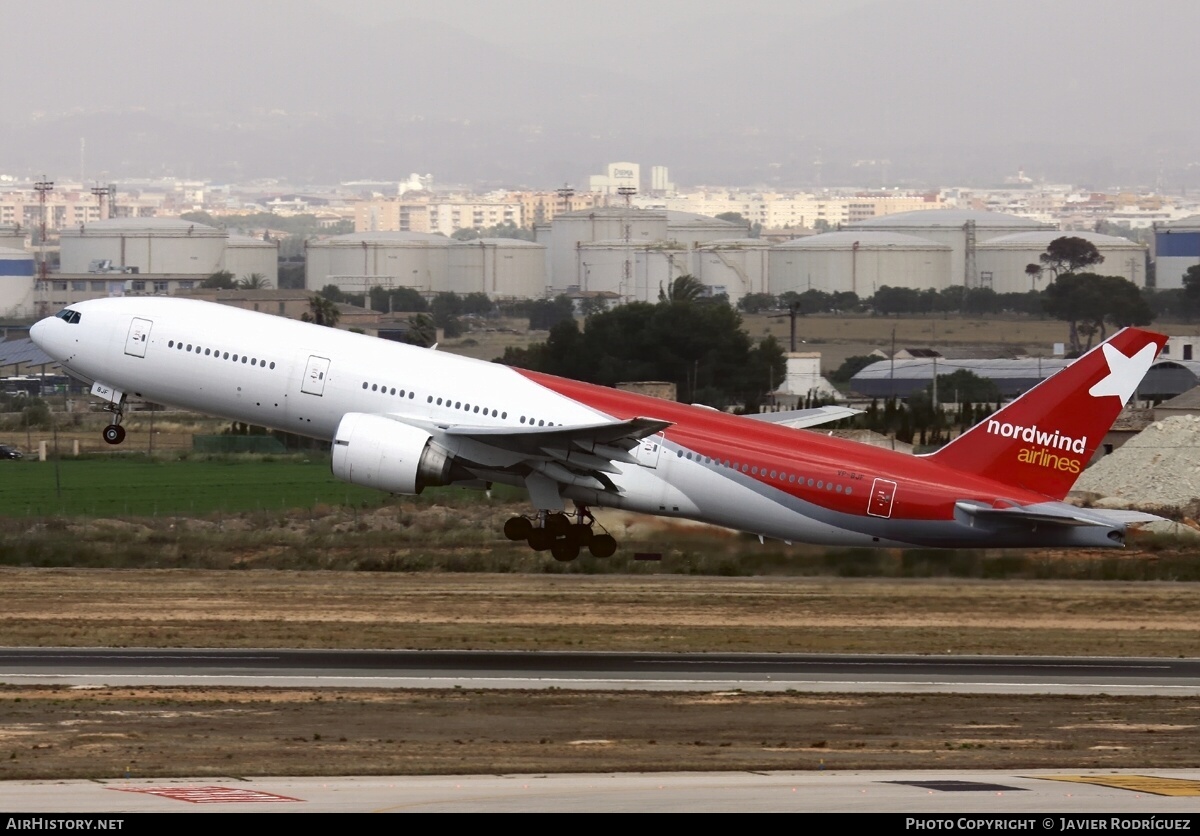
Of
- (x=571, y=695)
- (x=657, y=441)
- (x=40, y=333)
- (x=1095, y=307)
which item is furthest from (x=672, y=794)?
(x=1095, y=307)

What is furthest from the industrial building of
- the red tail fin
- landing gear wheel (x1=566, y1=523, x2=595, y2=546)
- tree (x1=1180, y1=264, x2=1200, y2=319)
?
landing gear wheel (x1=566, y1=523, x2=595, y2=546)

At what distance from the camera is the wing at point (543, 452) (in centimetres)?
3916

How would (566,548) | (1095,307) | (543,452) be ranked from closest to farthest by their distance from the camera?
(543,452), (566,548), (1095,307)

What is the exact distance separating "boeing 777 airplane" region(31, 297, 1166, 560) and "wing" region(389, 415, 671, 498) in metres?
0.04

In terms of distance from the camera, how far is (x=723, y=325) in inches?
3927

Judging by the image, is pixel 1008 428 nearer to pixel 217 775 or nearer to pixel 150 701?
pixel 150 701

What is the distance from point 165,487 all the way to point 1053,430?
116 ft

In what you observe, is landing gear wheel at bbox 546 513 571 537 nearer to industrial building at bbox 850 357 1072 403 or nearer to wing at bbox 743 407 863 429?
wing at bbox 743 407 863 429

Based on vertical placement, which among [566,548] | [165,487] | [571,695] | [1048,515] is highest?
[1048,515]

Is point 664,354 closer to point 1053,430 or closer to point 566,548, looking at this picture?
point 566,548

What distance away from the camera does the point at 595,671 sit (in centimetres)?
3491

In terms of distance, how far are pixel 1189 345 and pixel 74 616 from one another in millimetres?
113495

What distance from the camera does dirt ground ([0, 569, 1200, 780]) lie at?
26312mm

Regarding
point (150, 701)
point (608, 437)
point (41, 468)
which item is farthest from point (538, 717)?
point (41, 468)
